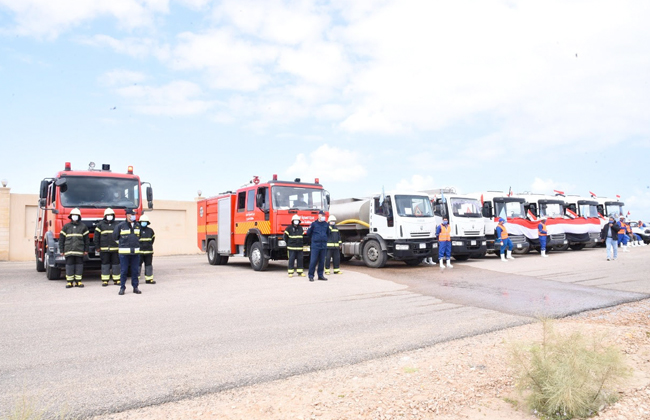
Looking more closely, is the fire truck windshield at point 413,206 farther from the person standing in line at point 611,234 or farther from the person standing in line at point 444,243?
the person standing in line at point 611,234

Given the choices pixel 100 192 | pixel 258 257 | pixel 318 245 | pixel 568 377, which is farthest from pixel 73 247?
pixel 568 377

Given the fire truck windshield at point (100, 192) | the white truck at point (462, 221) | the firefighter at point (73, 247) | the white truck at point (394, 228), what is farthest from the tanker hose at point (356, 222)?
the firefighter at point (73, 247)

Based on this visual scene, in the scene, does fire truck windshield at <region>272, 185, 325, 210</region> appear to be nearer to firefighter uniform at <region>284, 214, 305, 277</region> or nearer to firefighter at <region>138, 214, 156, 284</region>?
firefighter uniform at <region>284, 214, 305, 277</region>

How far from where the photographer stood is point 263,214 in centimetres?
1449

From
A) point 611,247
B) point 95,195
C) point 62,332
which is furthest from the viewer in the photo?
point 611,247

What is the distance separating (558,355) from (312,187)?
11.5 meters

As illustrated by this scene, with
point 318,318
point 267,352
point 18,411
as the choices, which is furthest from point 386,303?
point 18,411

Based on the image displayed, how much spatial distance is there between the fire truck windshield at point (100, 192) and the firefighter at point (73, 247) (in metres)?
0.99

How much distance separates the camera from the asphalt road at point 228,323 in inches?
185

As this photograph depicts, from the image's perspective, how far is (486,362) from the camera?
17.2 ft

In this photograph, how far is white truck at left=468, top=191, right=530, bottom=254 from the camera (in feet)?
63.9

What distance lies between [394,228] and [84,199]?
8.89 metres

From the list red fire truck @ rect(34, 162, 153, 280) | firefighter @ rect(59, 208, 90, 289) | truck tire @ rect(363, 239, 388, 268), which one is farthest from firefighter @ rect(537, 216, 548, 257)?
firefighter @ rect(59, 208, 90, 289)

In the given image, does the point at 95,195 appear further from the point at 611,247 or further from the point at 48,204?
the point at 611,247
